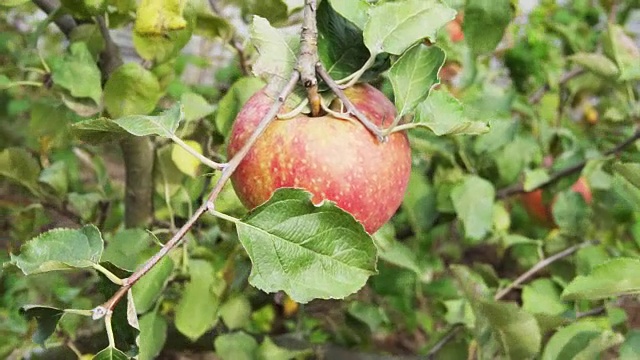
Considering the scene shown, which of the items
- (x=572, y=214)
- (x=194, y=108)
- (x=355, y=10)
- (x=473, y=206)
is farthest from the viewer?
(x=572, y=214)

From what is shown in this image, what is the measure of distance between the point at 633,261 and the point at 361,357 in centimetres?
50

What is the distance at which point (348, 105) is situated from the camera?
470 millimetres

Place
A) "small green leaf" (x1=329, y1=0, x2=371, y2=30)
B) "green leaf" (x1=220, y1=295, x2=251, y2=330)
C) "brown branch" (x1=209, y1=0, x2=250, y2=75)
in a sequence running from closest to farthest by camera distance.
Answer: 1. "small green leaf" (x1=329, y1=0, x2=371, y2=30)
2. "brown branch" (x1=209, y1=0, x2=250, y2=75)
3. "green leaf" (x1=220, y1=295, x2=251, y2=330)

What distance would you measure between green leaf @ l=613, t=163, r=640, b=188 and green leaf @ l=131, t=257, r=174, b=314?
0.41 metres

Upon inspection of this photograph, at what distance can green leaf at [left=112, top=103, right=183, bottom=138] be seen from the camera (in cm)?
45

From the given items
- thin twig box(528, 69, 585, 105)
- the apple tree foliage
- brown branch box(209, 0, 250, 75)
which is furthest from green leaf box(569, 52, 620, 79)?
brown branch box(209, 0, 250, 75)

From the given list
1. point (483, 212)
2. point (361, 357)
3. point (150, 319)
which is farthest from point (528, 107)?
point (150, 319)

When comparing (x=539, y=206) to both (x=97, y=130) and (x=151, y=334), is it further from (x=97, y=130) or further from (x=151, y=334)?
(x=97, y=130)

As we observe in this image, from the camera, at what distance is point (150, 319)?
726 mm

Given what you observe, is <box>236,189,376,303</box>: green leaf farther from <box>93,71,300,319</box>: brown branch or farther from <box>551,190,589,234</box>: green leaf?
<box>551,190,589,234</box>: green leaf

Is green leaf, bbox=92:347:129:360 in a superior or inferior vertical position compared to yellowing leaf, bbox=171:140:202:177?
superior

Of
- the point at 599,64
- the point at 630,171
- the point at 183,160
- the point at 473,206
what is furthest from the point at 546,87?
the point at 183,160

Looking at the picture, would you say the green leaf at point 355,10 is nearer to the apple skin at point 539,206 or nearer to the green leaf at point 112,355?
the green leaf at point 112,355

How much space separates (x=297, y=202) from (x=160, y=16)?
0.25 meters
